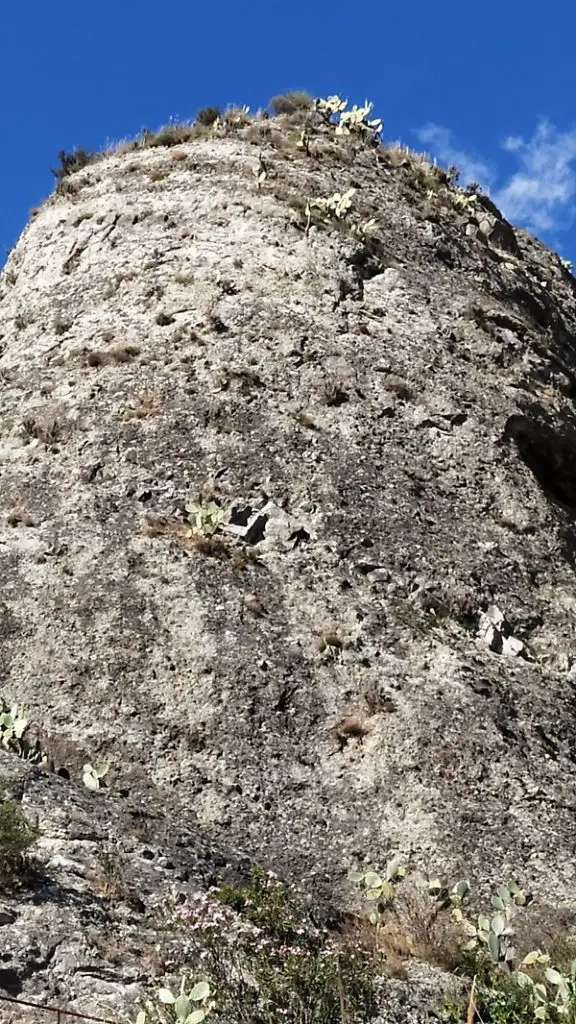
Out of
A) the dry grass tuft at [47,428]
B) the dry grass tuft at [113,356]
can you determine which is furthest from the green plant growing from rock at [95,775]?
the dry grass tuft at [113,356]

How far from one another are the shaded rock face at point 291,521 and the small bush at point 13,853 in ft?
6.49

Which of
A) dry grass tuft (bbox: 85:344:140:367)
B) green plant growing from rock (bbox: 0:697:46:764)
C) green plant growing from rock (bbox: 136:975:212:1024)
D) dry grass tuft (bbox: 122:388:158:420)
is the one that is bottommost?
green plant growing from rock (bbox: 0:697:46:764)

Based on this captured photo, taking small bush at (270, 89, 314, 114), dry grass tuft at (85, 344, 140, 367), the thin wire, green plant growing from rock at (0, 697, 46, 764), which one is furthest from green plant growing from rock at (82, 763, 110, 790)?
small bush at (270, 89, 314, 114)

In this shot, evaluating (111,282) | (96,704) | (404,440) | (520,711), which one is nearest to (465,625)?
(520,711)

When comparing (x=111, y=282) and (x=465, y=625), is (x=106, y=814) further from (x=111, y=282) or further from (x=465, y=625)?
(x=111, y=282)

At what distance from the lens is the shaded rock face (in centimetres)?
974

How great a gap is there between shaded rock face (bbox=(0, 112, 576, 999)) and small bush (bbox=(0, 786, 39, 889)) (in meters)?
1.98

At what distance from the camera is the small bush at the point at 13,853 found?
6.93 m

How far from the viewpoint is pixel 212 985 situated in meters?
6.17

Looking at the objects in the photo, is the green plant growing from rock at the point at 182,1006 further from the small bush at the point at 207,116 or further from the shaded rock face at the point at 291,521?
the small bush at the point at 207,116

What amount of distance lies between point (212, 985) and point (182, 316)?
384 inches

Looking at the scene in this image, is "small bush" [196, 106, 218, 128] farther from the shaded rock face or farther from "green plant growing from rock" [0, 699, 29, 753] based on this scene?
"green plant growing from rock" [0, 699, 29, 753]

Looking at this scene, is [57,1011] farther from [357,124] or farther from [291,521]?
[357,124]

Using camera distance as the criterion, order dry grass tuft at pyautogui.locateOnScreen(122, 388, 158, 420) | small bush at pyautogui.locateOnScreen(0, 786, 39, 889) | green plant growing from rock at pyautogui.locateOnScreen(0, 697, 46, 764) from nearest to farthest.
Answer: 1. small bush at pyautogui.locateOnScreen(0, 786, 39, 889)
2. green plant growing from rock at pyautogui.locateOnScreen(0, 697, 46, 764)
3. dry grass tuft at pyautogui.locateOnScreen(122, 388, 158, 420)
